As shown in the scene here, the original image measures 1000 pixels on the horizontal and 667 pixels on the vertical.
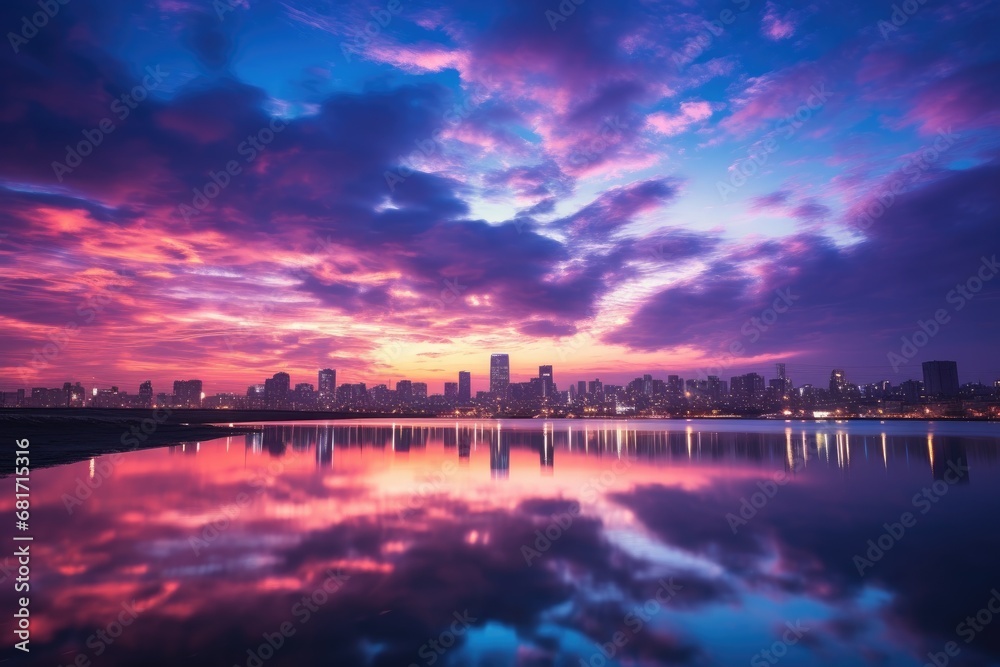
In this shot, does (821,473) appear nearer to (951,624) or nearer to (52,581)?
(951,624)

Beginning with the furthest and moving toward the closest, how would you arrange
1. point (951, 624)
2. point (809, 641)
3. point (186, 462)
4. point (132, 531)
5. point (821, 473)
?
point (186, 462) → point (821, 473) → point (132, 531) → point (951, 624) → point (809, 641)

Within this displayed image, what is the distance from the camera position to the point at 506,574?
13344 mm

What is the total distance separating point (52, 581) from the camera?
1223 centimetres

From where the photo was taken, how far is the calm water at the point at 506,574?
30.0 ft

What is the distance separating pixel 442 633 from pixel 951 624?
1009cm

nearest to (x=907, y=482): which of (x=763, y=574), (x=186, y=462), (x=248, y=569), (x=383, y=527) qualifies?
(x=763, y=574)
